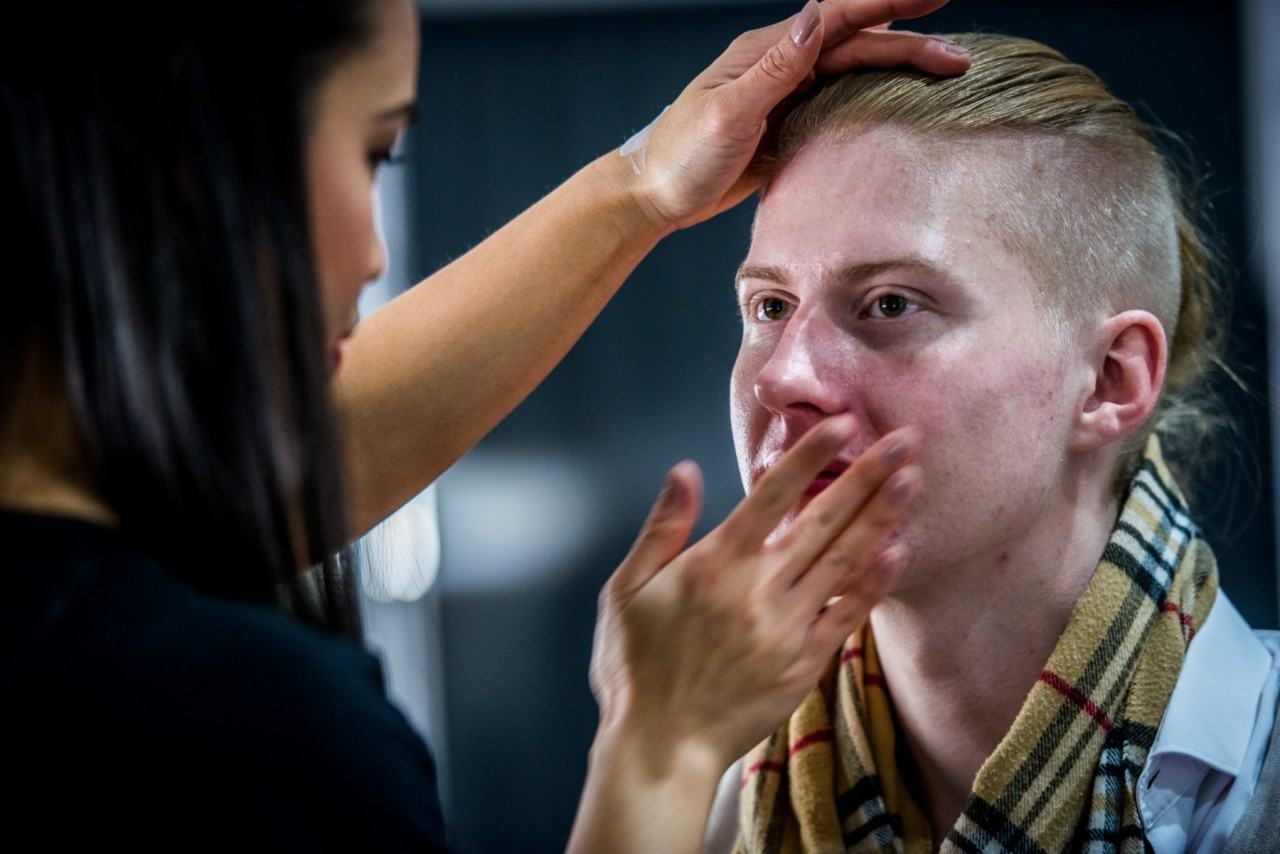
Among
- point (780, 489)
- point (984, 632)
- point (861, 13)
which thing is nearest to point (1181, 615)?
point (984, 632)

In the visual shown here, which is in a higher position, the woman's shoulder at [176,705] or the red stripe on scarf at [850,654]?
the woman's shoulder at [176,705]

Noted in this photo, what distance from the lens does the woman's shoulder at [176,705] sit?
611 mm

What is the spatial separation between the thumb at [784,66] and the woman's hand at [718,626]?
0.47 m

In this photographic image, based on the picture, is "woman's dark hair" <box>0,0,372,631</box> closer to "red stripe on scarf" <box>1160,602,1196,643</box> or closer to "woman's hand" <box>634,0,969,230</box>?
"woman's hand" <box>634,0,969,230</box>

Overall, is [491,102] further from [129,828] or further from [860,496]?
[129,828]

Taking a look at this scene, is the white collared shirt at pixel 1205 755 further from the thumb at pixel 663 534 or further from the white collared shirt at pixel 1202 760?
the thumb at pixel 663 534

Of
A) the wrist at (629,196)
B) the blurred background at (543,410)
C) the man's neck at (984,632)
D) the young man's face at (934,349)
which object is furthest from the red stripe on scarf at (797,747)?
the blurred background at (543,410)

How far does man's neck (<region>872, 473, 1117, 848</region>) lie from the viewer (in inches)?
51.8

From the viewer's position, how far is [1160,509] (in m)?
1.36

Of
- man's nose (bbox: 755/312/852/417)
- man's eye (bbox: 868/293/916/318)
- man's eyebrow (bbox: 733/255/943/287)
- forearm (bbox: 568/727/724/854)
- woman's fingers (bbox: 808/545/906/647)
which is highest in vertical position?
man's eyebrow (bbox: 733/255/943/287)

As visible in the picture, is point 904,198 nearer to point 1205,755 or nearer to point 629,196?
point 629,196

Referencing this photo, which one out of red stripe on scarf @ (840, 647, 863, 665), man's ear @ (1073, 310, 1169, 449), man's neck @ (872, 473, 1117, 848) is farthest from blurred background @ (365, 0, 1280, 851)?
man's ear @ (1073, 310, 1169, 449)

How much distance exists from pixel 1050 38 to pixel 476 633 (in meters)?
2.14

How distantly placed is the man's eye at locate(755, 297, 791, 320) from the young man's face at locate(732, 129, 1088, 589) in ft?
0.16
